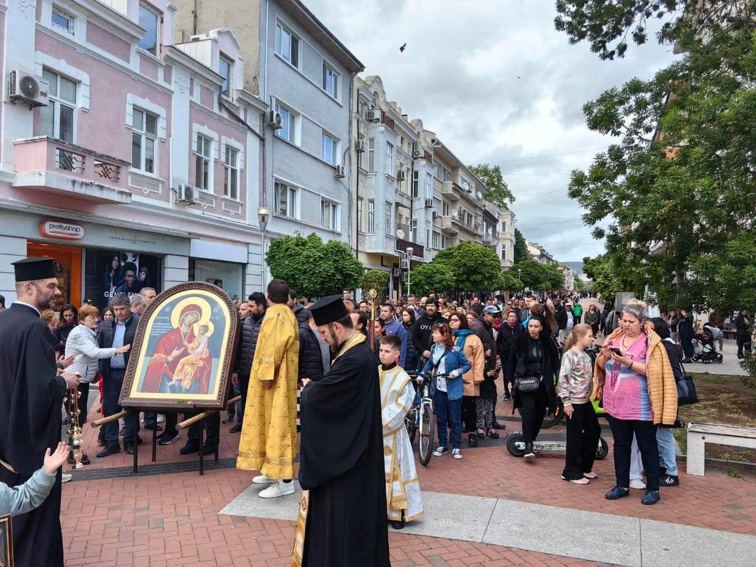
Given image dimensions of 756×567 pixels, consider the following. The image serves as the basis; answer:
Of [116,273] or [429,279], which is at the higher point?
[429,279]

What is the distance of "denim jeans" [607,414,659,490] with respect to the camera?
5727 millimetres

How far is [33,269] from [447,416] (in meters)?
5.41

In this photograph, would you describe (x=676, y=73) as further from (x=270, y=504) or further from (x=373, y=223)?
(x=373, y=223)

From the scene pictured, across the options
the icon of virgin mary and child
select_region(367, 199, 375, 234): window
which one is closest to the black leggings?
the icon of virgin mary and child

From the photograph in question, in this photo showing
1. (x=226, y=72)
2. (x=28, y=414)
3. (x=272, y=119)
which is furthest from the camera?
(x=272, y=119)

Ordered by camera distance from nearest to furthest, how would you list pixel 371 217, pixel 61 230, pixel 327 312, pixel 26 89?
pixel 327 312, pixel 26 89, pixel 61 230, pixel 371 217

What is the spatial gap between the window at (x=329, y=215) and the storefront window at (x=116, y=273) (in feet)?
37.9

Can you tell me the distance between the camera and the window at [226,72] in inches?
804

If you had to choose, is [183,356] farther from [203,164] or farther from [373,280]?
[373,280]

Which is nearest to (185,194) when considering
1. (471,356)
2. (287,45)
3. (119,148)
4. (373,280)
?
(119,148)

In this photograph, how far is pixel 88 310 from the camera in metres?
6.99

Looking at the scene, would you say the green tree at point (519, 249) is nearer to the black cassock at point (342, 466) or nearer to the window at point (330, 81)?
the window at point (330, 81)

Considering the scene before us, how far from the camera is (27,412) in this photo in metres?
3.46

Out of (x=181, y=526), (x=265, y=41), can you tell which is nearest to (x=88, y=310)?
(x=181, y=526)
